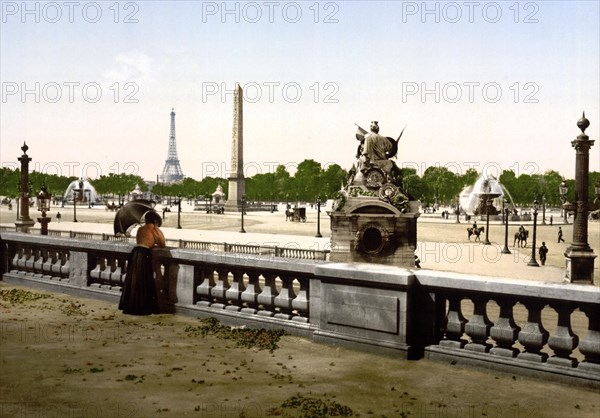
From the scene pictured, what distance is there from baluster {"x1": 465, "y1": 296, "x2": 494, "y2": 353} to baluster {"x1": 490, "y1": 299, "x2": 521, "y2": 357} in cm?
8

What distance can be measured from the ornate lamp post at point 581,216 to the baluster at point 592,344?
19009 millimetres

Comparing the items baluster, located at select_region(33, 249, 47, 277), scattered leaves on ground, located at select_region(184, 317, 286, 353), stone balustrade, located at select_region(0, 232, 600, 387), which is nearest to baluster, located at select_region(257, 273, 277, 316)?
stone balustrade, located at select_region(0, 232, 600, 387)

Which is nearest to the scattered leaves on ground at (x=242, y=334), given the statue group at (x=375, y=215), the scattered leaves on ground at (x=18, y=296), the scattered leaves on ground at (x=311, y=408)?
the scattered leaves on ground at (x=311, y=408)

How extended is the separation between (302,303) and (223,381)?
7.22 ft

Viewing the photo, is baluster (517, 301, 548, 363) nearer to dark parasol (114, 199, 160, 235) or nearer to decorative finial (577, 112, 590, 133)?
decorative finial (577, 112, 590, 133)

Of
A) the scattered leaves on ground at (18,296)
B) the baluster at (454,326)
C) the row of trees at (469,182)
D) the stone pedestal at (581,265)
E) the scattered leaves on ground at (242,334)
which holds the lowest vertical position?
the stone pedestal at (581,265)

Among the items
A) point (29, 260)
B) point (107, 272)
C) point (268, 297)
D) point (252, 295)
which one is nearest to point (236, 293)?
point (252, 295)

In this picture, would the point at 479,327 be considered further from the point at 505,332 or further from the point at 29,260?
the point at 29,260

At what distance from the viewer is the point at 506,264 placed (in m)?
35.6

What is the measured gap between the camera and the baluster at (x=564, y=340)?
21.6 ft

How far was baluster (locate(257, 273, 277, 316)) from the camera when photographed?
350 inches

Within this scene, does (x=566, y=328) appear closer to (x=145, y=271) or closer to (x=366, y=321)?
(x=366, y=321)

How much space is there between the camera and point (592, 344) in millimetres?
6422

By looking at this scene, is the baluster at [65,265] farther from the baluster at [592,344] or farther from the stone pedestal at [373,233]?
the stone pedestal at [373,233]
